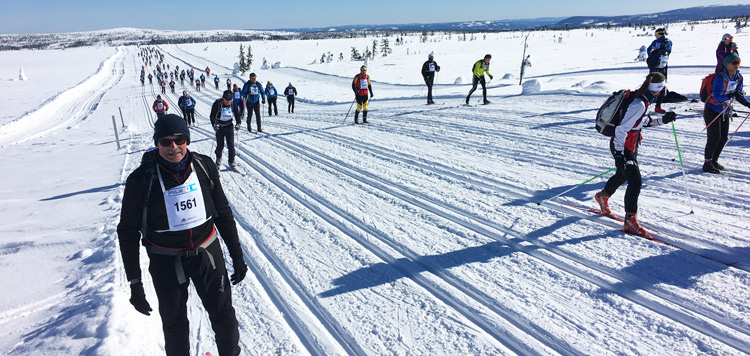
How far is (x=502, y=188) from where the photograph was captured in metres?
5.96

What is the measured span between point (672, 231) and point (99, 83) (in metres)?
50.3

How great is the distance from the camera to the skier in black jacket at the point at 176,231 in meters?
2.20

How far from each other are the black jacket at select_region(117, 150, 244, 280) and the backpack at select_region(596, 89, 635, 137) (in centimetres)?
417

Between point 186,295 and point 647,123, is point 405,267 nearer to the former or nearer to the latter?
point 186,295

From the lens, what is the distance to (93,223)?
559 cm

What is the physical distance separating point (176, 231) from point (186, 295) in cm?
52

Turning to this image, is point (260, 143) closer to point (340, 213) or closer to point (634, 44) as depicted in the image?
point (340, 213)

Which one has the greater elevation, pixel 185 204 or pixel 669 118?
pixel 669 118

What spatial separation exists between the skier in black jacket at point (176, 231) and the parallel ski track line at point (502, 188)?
3.40 metres

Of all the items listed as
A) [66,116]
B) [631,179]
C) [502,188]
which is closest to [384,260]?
[502,188]

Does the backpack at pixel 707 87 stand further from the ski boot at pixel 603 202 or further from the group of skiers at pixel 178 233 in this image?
the group of skiers at pixel 178 233

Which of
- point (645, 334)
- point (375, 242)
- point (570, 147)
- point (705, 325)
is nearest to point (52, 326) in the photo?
point (375, 242)

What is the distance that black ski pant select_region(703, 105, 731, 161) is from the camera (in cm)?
553

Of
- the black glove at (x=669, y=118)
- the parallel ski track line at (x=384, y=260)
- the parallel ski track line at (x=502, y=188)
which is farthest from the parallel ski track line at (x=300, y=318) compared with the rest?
the black glove at (x=669, y=118)
